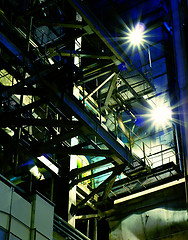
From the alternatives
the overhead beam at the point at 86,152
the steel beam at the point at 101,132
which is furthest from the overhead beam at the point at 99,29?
the overhead beam at the point at 86,152

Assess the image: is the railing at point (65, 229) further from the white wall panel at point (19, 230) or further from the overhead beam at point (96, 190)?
the white wall panel at point (19, 230)

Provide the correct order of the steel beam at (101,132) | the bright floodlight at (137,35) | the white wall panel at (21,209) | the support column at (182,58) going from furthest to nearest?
the bright floodlight at (137,35) < the support column at (182,58) < the steel beam at (101,132) < the white wall panel at (21,209)

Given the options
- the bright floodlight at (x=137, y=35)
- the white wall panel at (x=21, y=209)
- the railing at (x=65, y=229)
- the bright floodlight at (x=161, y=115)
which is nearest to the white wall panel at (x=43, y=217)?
the white wall panel at (x=21, y=209)

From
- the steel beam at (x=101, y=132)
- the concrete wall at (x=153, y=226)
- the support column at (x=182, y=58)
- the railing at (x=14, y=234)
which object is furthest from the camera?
the support column at (x=182, y=58)

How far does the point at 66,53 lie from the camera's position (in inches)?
1045

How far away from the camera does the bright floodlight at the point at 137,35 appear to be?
34594 millimetres

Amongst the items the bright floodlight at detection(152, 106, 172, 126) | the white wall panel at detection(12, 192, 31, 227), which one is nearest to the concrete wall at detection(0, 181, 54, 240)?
the white wall panel at detection(12, 192, 31, 227)

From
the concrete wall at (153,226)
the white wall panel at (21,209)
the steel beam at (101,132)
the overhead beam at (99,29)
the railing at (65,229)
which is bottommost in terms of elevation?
the white wall panel at (21,209)

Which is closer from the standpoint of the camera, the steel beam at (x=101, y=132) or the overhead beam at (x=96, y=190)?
the steel beam at (x=101, y=132)

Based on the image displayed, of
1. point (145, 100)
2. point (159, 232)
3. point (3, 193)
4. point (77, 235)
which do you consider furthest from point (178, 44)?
point (3, 193)

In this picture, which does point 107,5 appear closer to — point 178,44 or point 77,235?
point 178,44

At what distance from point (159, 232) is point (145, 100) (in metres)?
8.07

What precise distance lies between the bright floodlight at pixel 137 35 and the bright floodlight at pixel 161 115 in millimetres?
4405

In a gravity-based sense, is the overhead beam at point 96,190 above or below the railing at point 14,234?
above
